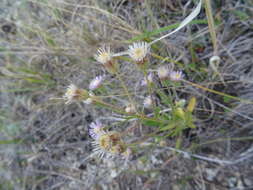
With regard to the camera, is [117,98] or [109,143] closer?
[109,143]

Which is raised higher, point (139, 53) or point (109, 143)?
point (139, 53)

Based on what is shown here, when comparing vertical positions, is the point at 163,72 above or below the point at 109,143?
above

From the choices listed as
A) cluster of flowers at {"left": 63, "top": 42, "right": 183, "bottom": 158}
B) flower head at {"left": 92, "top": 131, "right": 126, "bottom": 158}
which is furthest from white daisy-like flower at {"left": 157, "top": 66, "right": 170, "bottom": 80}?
flower head at {"left": 92, "top": 131, "right": 126, "bottom": 158}

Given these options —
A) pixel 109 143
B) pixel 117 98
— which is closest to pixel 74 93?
pixel 109 143

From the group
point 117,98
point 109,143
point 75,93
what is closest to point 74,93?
point 75,93

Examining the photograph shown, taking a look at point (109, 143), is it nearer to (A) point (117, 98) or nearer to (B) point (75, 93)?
(B) point (75, 93)

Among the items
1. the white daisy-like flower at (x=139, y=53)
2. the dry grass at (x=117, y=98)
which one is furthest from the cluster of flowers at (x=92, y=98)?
the dry grass at (x=117, y=98)

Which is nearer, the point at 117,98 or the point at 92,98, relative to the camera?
the point at 92,98

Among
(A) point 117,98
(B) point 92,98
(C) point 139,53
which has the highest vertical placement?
(C) point 139,53

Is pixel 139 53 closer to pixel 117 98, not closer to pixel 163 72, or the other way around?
pixel 163 72

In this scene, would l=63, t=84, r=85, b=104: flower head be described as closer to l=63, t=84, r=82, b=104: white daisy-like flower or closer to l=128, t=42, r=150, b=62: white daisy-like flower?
l=63, t=84, r=82, b=104: white daisy-like flower

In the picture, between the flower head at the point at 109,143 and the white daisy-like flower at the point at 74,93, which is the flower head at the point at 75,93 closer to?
the white daisy-like flower at the point at 74,93
